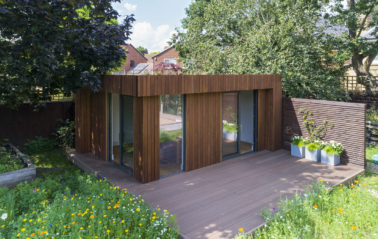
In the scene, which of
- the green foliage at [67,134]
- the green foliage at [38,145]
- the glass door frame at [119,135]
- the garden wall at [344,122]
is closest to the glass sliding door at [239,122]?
the garden wall at [344,122]

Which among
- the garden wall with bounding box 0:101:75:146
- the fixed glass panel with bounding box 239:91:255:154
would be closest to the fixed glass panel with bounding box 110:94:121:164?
the garden wall with bounding box 0:101:75:146

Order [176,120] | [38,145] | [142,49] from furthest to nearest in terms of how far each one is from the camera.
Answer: [142,49] < [38,145] < [176,120]

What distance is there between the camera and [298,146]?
798 centimetres

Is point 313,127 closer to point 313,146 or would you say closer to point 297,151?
point 313,146

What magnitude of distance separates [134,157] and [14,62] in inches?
125

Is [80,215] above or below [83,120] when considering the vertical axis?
below

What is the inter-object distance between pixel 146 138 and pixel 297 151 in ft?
14.1

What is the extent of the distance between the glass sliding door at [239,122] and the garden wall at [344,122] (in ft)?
4.00

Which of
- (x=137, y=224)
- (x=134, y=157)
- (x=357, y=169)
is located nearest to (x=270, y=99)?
(x=357, y=169)

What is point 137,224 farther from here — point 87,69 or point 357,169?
point 357,169

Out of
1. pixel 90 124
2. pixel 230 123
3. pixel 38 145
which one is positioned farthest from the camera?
pixel 38 145

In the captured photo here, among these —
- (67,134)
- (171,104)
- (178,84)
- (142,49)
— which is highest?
(142,49)

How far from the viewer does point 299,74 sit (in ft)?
32.2

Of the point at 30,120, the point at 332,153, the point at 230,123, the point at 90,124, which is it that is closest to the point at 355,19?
the point at 332,153
